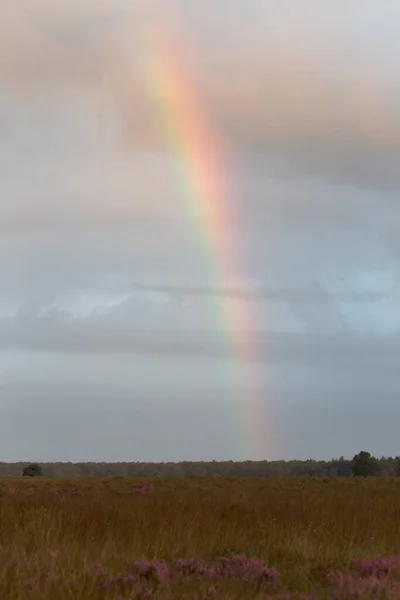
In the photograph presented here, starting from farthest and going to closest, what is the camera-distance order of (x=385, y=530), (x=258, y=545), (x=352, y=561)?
(x=385, y=530) < (x=258, y=545) < (x=352, y=561)

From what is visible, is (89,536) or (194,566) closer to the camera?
(194,566)

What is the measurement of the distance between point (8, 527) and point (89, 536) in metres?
1.28

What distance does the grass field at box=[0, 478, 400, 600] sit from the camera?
22.1 feet

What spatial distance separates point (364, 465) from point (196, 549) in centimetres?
10012

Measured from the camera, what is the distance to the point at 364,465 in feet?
340

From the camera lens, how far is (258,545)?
9484 millimetres

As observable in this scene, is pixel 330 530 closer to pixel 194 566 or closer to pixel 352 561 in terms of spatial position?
pixel 352 561

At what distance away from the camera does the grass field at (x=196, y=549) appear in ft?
22.1

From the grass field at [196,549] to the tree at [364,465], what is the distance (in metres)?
94.5

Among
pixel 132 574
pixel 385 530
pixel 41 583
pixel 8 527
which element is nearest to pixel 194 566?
pixel 132 574

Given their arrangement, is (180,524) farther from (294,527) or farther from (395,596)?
(395,596)

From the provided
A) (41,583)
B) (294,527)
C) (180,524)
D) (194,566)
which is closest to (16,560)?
(41,583)

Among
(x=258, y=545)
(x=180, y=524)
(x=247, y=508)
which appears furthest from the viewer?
(x=247, y=508)

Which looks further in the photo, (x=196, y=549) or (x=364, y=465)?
(x=364, y=465)
